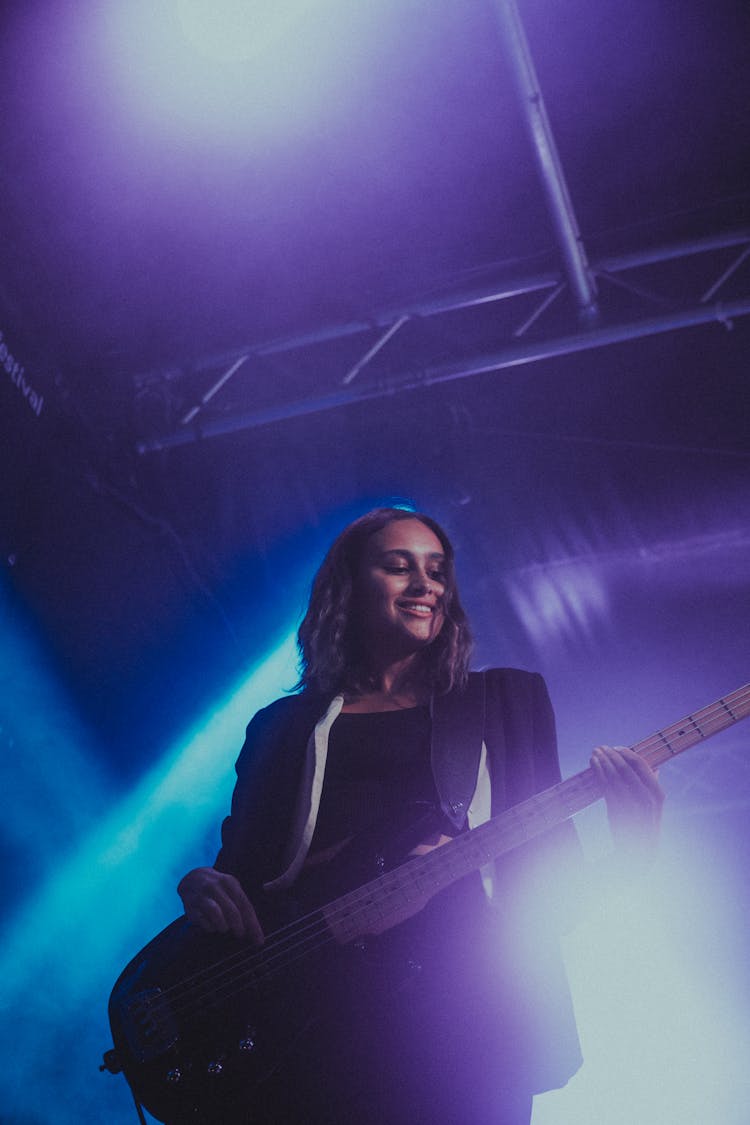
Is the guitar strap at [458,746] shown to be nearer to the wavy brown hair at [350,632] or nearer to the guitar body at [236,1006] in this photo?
the wavy brown hair at [350,632]

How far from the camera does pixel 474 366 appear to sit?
12.4 feet

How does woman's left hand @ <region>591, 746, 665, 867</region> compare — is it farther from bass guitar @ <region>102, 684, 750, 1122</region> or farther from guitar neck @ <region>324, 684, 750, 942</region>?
bass guitar @ <region>102, 684, 750, 1122</region>

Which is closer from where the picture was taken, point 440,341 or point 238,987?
point 238,987

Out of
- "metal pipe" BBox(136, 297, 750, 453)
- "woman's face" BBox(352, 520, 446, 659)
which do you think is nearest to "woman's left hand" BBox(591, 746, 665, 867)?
"woman's face" BBox(352, 520, 446, 659)

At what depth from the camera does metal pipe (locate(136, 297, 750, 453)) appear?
3592mm

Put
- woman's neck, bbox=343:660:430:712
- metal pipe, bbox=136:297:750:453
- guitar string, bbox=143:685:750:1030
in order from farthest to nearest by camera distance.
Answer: metal pipe, bbox=136:297:750:453
woman's neck, bbox=343:660:430:712
guitar string, bbox=143:685:750:1030

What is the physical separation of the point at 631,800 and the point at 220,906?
2.91ft

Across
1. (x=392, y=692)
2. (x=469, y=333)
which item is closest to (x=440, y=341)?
(x=469, y=333)

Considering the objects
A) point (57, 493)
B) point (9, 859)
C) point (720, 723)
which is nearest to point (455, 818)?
point (720, 723)

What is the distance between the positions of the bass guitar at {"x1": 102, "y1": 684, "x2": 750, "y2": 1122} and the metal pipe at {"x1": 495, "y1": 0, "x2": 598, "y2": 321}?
2.58m

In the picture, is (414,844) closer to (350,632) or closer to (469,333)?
(350,632)

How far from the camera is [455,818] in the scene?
1.75 meters

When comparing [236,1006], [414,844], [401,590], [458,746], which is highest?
[401,590]

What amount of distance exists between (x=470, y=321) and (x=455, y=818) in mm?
3189
